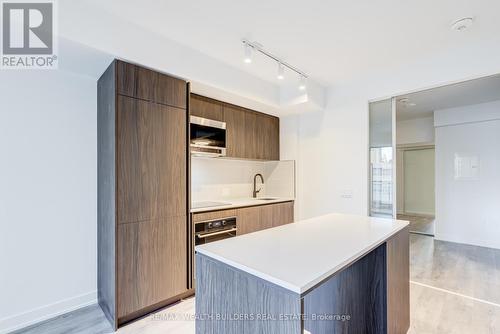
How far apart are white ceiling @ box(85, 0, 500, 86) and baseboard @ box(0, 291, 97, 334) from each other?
2550mm

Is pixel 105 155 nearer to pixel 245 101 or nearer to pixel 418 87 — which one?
pixel 245 101

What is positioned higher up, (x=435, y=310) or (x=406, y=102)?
(x=406, y=102)

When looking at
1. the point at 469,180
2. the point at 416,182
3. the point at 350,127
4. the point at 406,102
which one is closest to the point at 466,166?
the point at 469,180

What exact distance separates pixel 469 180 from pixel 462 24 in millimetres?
3600

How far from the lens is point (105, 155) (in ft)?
7.30

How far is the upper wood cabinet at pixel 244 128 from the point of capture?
3018mm

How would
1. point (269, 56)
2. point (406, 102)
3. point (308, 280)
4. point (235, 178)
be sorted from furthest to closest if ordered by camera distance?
point (406, 102) < point (235, 178) < point (269, 56) < point (308, 280)

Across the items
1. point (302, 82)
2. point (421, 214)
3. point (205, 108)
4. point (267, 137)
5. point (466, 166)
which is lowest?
point (421, 214)

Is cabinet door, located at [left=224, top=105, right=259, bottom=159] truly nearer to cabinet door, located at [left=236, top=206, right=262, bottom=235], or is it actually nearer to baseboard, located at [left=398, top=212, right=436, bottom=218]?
cabinet door, located at [left=236, top=206, right=262, bottom=235]

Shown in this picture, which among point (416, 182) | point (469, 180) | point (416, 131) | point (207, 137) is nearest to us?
point (207, 137)

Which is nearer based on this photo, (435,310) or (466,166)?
(435,310)

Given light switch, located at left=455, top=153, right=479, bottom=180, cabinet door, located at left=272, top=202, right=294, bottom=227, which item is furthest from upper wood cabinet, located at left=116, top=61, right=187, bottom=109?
light switch, located at left=455, top=153, right=479, bottom=180

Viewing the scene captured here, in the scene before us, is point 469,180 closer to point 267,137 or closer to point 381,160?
point 381,160

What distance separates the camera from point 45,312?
2125 millimetres
